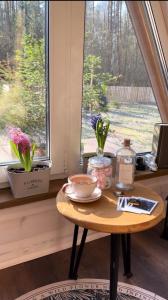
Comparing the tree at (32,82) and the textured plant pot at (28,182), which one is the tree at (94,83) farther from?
the textured plant pot at (28,182)

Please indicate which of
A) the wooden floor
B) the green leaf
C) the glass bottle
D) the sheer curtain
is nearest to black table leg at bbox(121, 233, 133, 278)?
the wooden floor

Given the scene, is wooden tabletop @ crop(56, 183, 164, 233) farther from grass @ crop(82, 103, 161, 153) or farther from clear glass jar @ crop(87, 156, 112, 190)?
grass @ crop(82, 103, 161, 153)

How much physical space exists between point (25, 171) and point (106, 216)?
56cm

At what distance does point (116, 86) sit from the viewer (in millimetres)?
1719

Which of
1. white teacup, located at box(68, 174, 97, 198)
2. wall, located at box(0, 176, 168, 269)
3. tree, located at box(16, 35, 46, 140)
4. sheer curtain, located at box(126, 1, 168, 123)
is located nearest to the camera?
white teacup, located at box(68, 174, 97, 198)

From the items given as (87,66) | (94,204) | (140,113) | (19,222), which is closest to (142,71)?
(140,113)

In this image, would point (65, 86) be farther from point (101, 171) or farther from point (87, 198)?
point (87, 198)

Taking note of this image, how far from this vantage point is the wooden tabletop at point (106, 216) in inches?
38.6

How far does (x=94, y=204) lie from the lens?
3.73 feet


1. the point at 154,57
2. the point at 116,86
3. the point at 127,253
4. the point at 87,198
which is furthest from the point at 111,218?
the point at 154,57

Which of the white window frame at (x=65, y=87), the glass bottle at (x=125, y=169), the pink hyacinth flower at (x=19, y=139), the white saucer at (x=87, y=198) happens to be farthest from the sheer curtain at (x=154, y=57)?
the white saucer at (x=87, y=198)

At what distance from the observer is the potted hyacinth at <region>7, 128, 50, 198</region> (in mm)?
1338

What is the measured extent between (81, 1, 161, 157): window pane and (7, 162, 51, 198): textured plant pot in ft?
1.23

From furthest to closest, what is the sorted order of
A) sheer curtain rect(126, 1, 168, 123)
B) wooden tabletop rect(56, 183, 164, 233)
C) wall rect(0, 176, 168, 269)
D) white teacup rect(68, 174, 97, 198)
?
sheer curtain rect(126, 1, 168, 123) → wall rect(0, 176, 168, 269) → white teacup rect(68, 174, 97, 198) → wooden tabletop rect(56, 183, 164, 233)
